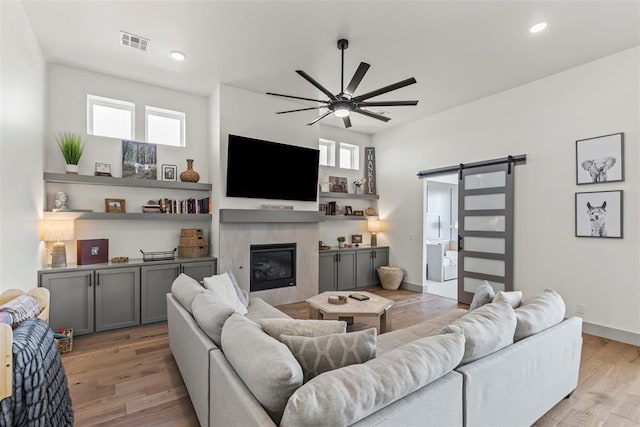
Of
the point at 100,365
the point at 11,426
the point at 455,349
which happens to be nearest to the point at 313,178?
the point at 100,365

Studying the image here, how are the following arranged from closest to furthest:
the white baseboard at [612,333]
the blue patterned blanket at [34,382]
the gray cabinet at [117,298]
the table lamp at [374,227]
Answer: the blue patterned blanket at [34,382], the white baseboard at [612,333], the gray cabinet at [117,298], the table lamp at [374,227]

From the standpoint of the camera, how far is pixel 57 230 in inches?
134

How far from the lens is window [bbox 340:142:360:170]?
6539 millimetres

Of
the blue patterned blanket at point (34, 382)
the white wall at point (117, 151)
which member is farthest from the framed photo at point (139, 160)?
the blue patterned blanket at point (34, 382)

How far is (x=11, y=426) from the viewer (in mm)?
1248

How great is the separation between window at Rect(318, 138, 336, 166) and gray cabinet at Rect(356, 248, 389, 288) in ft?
6.35

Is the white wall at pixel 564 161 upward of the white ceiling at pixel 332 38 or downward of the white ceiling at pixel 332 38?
downward

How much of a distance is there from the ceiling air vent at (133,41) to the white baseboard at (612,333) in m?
6.02

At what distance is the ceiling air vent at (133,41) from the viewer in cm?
309

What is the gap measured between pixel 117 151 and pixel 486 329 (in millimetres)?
4662

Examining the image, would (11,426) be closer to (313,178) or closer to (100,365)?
(100,365)

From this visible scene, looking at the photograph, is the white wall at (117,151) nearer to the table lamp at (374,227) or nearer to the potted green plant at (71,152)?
the potted green plant at (71,152)

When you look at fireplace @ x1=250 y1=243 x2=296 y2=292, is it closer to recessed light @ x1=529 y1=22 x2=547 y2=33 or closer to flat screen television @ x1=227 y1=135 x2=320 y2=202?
flat screen television @ x1=227 y1=135 x2=320 y2=202

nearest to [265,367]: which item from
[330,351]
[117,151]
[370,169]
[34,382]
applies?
[330,351]
